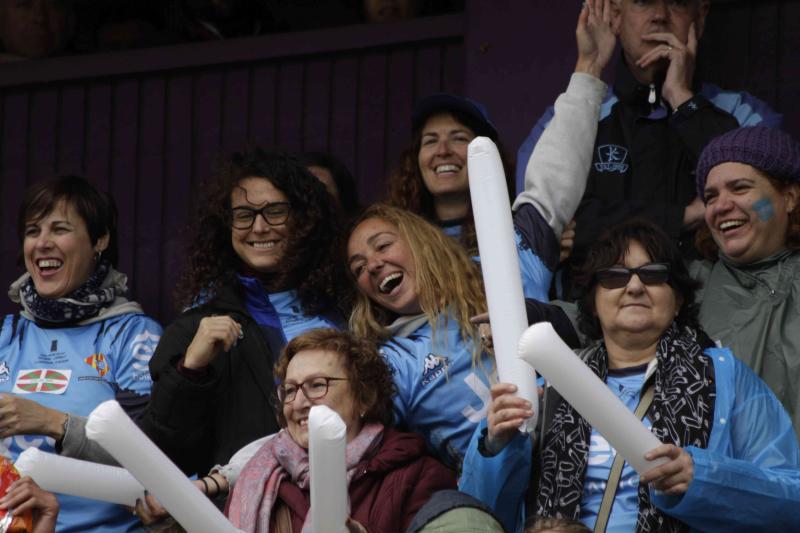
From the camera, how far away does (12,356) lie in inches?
197

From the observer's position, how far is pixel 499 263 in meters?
3.52

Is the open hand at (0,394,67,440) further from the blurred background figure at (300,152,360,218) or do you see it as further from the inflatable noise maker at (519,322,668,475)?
the inflatable noise maker at (519,322,668,475)

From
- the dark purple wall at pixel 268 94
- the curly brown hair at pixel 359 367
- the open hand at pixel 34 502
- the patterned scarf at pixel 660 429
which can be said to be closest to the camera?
the patterned scarf at pixel 660 429

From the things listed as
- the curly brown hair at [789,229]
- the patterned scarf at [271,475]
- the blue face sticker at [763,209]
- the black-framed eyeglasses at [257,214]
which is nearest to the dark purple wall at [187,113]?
the black-framed eyeglasses at [257,214]

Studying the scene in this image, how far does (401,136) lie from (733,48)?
1.31 meters

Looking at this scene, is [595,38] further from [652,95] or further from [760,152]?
[760,152]

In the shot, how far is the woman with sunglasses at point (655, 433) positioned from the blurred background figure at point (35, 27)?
129 inches

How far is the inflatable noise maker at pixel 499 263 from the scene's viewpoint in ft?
11.5

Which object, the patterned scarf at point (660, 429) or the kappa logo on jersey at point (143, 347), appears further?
the kappa logo on jersey at point (143, 347)

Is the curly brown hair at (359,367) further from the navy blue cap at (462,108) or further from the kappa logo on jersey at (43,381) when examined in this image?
the navy blue cap at (462,108)

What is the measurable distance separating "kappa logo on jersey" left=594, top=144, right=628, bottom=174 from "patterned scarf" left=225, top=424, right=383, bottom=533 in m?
1.38

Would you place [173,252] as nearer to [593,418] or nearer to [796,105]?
[796,105]

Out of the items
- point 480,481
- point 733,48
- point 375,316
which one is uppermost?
point 733,48

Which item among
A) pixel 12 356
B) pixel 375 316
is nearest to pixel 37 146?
pixel 12 356
